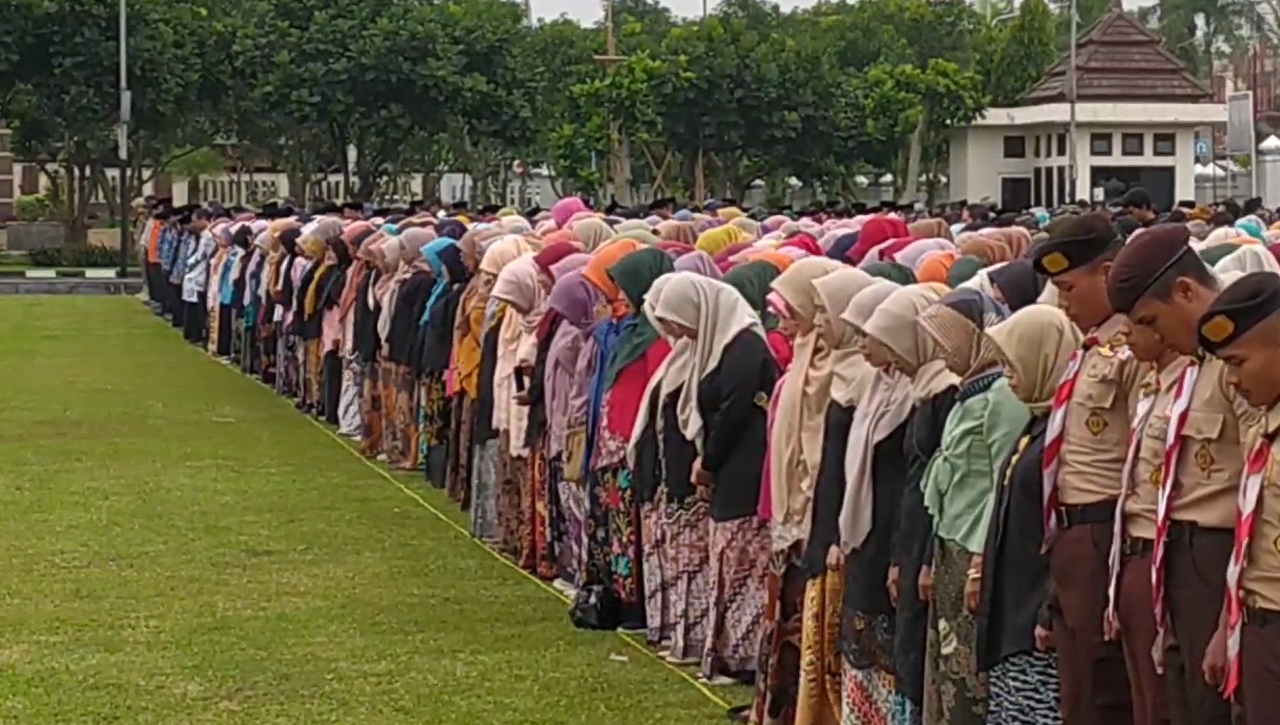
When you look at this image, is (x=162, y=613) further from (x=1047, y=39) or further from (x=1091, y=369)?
(x=1047, y=39)

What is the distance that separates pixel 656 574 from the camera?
29.9 ft

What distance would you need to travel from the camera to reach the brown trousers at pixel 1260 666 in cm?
A: 482

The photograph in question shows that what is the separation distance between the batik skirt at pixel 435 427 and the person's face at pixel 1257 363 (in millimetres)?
9355

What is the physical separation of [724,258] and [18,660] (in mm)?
3864

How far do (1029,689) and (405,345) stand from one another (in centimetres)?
935

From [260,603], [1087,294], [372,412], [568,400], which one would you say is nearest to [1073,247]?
[1087,294]

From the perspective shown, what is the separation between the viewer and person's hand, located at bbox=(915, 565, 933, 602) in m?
6.32

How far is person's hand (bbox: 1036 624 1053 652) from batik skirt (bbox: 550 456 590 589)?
14.3 feet

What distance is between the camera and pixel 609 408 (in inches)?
377

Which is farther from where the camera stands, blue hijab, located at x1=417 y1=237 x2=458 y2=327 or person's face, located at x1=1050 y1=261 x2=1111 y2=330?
blue hijab, located at x1=417 y1=237 x2=458 y2=327

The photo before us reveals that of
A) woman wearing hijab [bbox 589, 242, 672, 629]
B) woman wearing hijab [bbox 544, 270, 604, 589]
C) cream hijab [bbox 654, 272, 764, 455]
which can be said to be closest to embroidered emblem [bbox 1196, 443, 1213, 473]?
cream hijab [bbox 654, 272, 764, 455]

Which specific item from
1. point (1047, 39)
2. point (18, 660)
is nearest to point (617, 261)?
point (18, 660)

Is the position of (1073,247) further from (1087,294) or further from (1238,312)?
(1238,312)

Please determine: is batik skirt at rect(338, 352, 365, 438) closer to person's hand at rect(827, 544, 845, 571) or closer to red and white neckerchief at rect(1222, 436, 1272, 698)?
person's hand at rect(827, 544, 845, 571)
